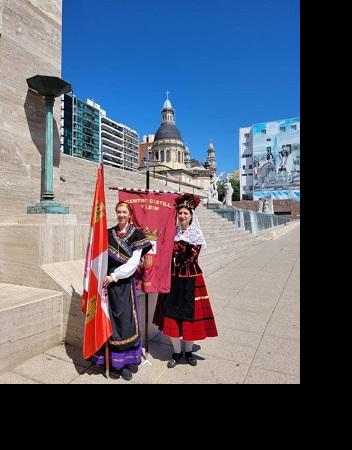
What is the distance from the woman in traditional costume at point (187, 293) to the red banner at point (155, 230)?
101 millimetres

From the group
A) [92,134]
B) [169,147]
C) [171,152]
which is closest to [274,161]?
[171,152]

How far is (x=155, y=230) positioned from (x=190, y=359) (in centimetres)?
158

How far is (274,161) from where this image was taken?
268 feet

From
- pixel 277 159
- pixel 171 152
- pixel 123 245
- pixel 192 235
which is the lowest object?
pixel 123 245

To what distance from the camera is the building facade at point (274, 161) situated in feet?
259

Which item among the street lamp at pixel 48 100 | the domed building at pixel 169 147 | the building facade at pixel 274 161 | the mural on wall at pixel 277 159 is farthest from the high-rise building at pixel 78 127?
the street lamp at pixel 48 100

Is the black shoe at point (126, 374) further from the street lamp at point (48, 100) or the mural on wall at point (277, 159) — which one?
the mural on wall at point (277, 159)

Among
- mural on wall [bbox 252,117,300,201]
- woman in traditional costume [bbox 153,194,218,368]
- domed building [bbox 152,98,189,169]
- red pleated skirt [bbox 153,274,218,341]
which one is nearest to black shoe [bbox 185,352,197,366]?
woman in traditional costume [bbox 153,194,218,368]

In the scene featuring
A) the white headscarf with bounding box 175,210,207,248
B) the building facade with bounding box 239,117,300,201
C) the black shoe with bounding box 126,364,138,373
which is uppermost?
the building facade with bounding box 239,117,300,201

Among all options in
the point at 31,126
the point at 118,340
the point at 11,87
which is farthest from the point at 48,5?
the point at 118,340

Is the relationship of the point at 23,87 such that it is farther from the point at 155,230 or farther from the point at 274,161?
the point at 274,161

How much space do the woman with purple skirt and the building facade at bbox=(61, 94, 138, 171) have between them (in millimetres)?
66401

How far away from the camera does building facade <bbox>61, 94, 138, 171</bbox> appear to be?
8088cm

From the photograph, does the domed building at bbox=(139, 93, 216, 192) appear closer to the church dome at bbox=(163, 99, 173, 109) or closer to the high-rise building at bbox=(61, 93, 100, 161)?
the church dome at bbox=(163, 99, 173, 109)
